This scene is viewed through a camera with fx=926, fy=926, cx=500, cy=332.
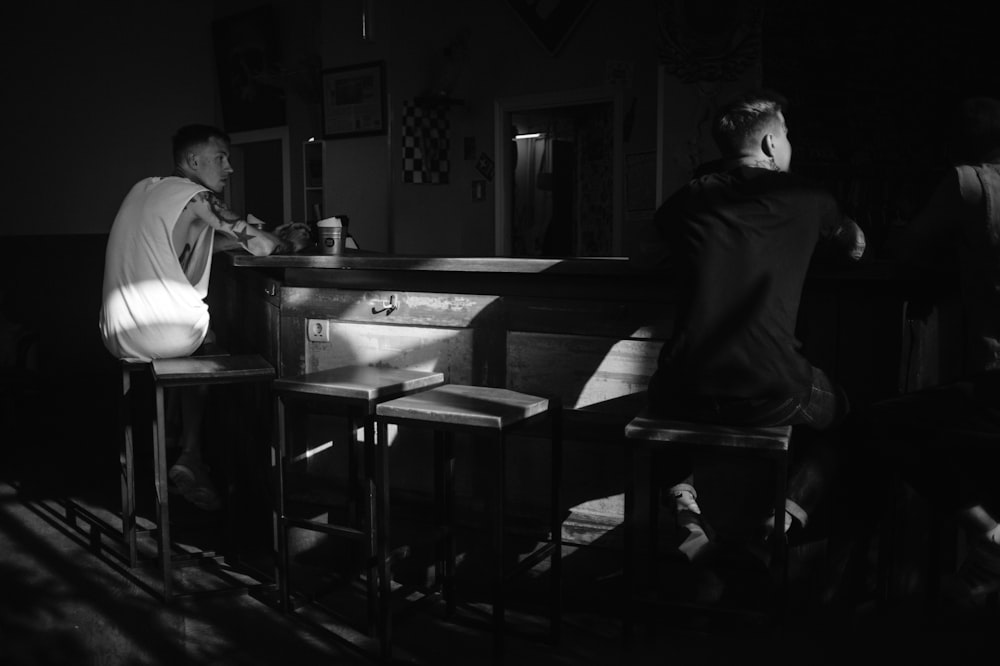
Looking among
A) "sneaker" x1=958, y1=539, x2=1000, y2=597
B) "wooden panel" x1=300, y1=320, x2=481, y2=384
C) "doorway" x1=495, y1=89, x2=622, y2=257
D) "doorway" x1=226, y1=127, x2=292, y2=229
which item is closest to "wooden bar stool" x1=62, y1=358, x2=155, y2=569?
"wooden panel" x1=300, y1=320, x2=481, y2=384

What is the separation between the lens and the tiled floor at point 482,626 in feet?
8.30

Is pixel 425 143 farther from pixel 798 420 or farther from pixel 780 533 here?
pixel 780 533

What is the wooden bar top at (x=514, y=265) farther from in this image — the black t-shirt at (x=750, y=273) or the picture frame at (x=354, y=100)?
the picture frame at (x=354, y=100)

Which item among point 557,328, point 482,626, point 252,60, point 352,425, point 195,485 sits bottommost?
point 482,626

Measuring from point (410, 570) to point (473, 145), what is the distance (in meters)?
4.94

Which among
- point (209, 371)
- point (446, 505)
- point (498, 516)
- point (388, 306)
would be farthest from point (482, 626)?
point (209, 371)

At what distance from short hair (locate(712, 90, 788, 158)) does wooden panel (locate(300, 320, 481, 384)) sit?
41.5 inches

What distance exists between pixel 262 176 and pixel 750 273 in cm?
787

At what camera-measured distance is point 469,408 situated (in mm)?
2451

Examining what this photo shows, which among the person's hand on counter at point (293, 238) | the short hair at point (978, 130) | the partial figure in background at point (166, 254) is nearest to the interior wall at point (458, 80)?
the person's hand on counter at point (293, 238)

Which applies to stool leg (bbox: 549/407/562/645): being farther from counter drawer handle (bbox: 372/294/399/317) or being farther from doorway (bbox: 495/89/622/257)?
doorway (bbox: 495/89/622/257)

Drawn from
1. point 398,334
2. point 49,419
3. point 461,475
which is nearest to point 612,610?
point 461,475

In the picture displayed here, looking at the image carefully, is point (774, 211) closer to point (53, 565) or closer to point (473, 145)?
point (53, 565)

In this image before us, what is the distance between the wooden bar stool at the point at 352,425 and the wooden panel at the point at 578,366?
0.86 feet
